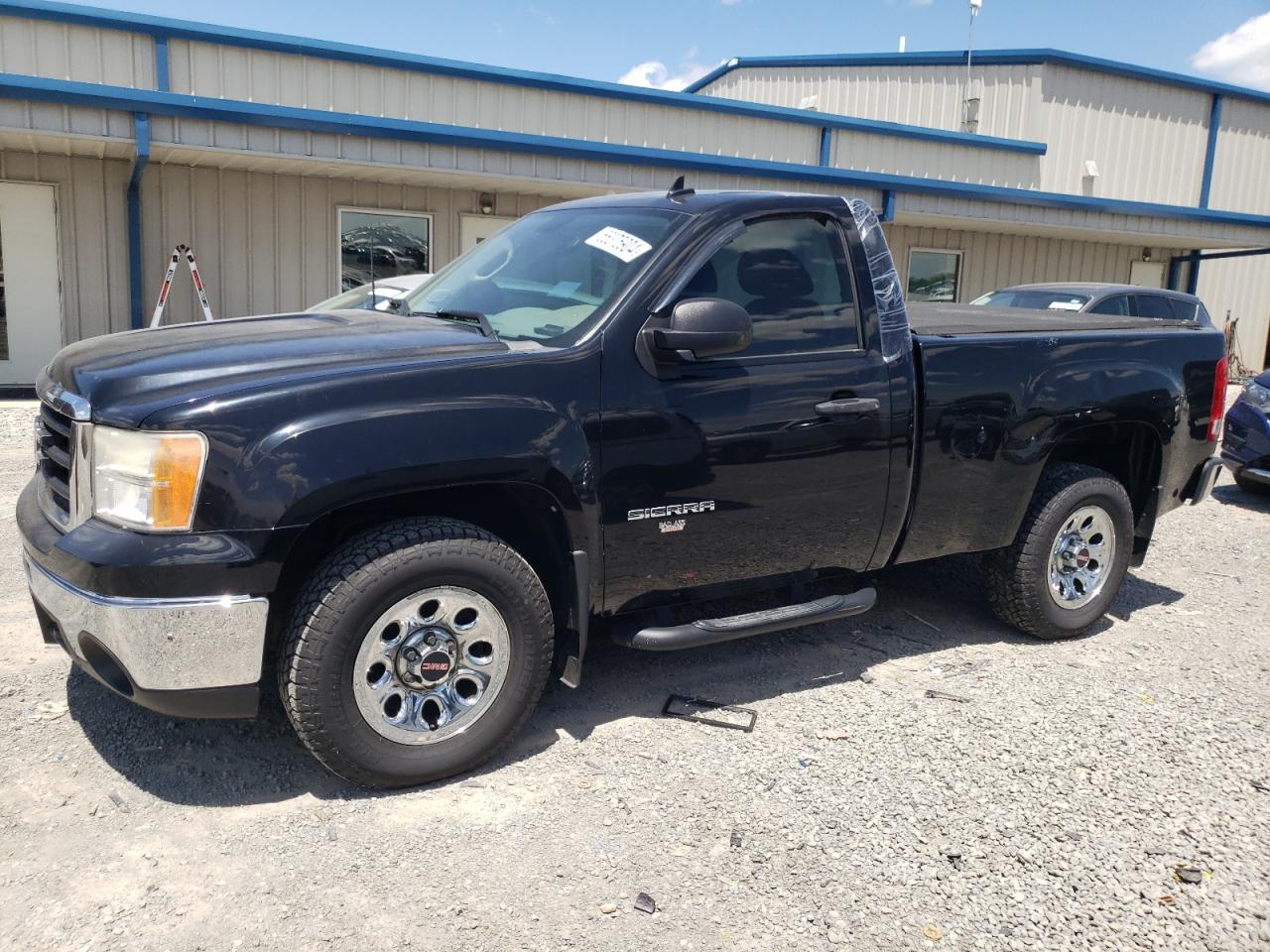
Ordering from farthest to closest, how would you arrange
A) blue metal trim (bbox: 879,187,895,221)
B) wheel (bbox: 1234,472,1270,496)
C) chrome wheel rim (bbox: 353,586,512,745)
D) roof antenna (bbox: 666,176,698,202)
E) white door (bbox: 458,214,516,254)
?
blue metal trim (bbox: 879,187,895,221) < white door (bbox: 458,214,516,254) < wheel (bbox: 1234,472,1270,496) < roof antenna (bbox: 666,176,698,202) < chrome wheel rim (bbox: 353,586,512,745)

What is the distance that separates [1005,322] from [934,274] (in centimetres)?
1419

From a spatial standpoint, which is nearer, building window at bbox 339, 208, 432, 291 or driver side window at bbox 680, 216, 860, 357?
driver side window at bbox 680, 216, 860, 357

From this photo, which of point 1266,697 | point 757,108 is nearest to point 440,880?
point 1266,697

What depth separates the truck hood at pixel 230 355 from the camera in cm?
306

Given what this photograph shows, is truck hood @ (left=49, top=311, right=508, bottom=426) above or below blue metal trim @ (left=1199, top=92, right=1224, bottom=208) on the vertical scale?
below

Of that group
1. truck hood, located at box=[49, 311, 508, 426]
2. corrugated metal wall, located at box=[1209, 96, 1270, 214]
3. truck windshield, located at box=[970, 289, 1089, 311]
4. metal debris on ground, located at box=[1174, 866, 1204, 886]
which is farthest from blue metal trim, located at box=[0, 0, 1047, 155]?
metal debris on ground, located at box=[1174, 866, 1204, 886]

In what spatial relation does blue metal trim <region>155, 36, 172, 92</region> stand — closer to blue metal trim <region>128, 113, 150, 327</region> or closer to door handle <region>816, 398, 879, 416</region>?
blue metal trim <region>128, 113, 150, 327</region>

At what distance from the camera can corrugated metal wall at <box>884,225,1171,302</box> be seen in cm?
1812

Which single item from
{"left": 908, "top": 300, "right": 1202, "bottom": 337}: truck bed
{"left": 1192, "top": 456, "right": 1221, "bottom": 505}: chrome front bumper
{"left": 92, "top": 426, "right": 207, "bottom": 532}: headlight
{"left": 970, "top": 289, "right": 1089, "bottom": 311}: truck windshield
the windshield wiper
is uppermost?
{"left": 970, "top": 289, "right": 1089, "bottom": 311}: truck windshield

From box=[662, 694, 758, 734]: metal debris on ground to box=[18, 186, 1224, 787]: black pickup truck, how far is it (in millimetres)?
359

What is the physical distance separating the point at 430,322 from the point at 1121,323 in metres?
3.55

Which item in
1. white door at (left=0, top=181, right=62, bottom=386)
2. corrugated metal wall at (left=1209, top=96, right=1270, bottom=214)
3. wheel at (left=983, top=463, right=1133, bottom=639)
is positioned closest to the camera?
wheel at (left=983, top=463, right=1133, bottom=639)

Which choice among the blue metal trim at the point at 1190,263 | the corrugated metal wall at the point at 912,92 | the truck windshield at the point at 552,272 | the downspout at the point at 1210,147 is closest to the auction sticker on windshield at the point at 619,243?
the truck windshield at the point at 552,272

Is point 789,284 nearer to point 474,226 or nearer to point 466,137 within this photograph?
point 466,137
